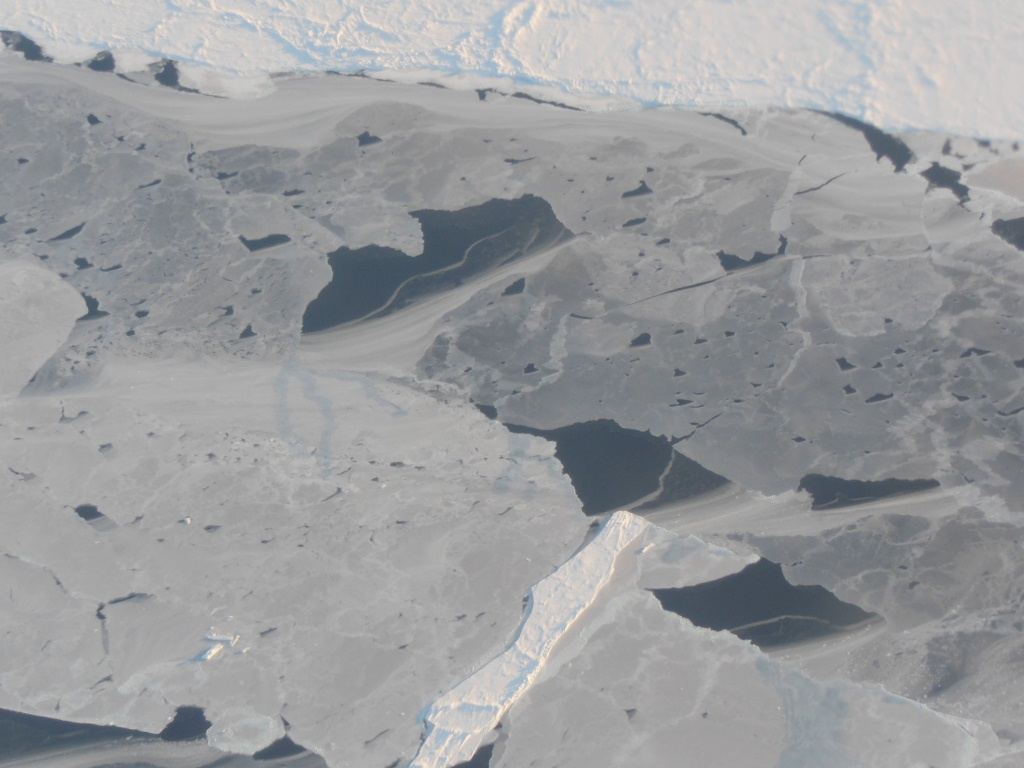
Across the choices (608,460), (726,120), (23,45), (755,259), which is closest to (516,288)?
(608,460)

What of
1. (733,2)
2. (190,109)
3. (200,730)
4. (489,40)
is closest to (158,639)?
(200,730)

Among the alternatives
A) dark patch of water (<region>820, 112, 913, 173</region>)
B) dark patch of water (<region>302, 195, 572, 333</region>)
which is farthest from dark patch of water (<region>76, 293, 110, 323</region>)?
dark patch of water (<region>820, 112, 913, 173</region>)

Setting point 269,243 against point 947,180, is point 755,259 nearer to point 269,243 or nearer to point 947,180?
point 947,180

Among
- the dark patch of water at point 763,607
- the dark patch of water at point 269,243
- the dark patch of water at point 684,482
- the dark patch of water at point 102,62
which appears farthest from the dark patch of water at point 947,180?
the dark patch of water at point 102,62

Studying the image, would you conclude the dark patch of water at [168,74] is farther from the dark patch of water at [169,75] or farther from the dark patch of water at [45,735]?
the dark patch of water at [45,735]

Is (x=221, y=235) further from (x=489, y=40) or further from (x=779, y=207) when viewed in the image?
(x=779, y=207)

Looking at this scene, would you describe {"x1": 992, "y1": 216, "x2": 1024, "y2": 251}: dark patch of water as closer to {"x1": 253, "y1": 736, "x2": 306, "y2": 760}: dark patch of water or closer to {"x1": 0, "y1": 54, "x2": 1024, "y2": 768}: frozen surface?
{"x1": 0, "y1": 54, "x2": 1024, "y2": 768}: frozen surface
